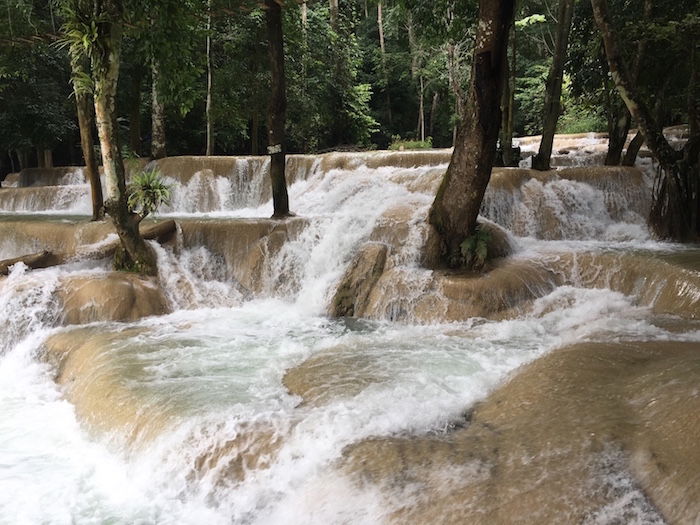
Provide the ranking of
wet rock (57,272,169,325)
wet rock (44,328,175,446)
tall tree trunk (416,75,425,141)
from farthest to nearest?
tall tree trunk (416,75,425,141)
wet rock (57,272,169,325)
wet rock (44,328,175,446)

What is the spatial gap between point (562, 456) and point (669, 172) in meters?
7.26

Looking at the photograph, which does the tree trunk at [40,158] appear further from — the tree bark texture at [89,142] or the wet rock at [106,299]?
the wet rock at [106,299]

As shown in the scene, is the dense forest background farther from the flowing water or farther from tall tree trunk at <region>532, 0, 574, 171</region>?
the flowing water

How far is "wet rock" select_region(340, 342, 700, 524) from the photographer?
9.52 feet

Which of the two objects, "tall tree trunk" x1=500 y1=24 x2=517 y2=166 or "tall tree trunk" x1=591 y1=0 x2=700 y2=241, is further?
"tall tree trunk" x1=500 y1=24 x2=517 y2=166

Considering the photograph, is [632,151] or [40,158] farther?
[40,158]

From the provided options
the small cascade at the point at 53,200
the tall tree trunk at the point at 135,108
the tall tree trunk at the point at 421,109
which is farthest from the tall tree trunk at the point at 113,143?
the tall tree trunk at the point at 421,109

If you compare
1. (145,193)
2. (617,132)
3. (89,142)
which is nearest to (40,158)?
(89,142)

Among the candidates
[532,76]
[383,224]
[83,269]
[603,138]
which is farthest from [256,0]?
[532,76]

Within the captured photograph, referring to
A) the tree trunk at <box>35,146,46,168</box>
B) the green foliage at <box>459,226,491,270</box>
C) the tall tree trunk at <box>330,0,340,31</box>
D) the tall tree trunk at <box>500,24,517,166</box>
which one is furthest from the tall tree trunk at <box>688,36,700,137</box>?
the tree trunk at <box>35,146,46,168</box>

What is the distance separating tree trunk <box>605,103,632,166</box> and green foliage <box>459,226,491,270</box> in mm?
5654

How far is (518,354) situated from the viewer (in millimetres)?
5523

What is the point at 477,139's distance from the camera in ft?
24.5

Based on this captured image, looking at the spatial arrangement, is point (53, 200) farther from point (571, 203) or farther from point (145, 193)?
point (571, 203)
